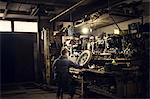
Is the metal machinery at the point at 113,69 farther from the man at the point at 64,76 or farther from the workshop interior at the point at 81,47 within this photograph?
the man at the point at 64,76

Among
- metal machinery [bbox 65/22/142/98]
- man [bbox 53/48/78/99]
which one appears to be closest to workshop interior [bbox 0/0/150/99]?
metal machinery [bbox 65/22/142/98]

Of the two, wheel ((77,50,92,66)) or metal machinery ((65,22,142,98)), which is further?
wheel ((77,50,92,66))

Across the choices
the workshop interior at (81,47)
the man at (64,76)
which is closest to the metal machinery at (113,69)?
the workshop interior at (81,47)

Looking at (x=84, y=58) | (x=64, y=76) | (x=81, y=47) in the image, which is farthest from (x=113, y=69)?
(x=81, y=47)

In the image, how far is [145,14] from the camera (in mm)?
10305

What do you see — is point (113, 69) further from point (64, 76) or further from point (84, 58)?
point (84, 58)

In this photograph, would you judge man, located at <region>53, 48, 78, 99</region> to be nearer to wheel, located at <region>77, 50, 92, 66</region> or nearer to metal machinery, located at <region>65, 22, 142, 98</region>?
metal machinery, located at <region>65, 22, 142, 98</region>

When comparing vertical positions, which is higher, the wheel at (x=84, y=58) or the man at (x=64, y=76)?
the wheel at (x=84, y=58)

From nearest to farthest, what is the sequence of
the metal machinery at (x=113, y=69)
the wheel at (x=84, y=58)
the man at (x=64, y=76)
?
1. the metal machinery at (x=113, y=69)
2. the man at (x=64, y=76)
3. the wheel at (x=84, y=58)

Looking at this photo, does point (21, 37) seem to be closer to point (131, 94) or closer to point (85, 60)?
point (85, 60)

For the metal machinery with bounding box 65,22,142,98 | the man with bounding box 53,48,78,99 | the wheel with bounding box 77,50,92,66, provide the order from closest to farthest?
the metal machinery with bounding box 65,22,142,98
the man with bounding box 53,48,78,99
the wheel with bounding box 77,50,92,66

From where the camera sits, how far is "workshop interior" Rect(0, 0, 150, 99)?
9.08 metres

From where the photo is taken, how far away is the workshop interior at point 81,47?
9.08 m

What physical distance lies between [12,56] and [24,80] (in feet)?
5.94
